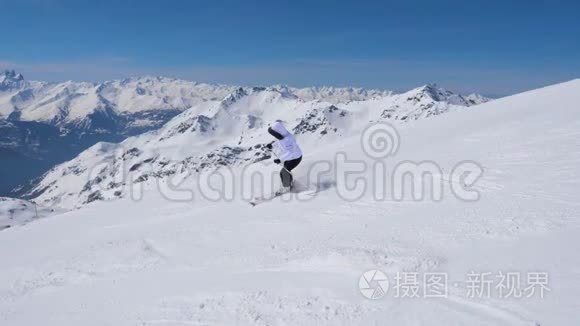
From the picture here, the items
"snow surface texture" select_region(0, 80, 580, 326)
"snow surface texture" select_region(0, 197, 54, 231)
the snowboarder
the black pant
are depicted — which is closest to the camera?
"snow surface texture" select_region(0, 80, 580, 326)

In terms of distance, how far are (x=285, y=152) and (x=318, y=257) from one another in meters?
6.32

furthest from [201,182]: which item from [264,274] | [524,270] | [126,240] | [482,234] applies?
[524,270]

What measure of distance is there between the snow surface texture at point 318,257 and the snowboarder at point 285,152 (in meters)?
0.94

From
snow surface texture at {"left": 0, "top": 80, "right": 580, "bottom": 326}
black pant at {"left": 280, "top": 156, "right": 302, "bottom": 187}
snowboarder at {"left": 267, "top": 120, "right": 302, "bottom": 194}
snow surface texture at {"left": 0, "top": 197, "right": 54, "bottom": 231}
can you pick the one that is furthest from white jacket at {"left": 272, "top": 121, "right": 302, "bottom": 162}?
snow surface texture at {"left": 0, "top": 197, "right": 54, "bottom": 231}

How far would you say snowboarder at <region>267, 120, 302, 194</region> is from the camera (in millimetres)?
13719

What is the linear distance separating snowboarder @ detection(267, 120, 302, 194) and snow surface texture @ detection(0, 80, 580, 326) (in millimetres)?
936

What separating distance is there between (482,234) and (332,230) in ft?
10.4

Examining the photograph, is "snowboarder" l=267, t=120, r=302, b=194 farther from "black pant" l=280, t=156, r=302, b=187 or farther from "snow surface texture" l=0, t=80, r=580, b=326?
"snow surface texture" l=0, t=80, r=580, b=326

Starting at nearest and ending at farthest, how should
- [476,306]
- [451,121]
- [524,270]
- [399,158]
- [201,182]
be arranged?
1. [476,306]
2. [524,270]
3. [399,158]
4. [201,182]
5. [451,121]

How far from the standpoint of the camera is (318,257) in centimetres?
823

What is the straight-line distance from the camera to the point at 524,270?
677 cm

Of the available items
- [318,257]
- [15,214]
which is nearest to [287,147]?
[318,257]

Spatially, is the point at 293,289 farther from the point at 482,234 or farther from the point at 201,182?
the point at 201,182

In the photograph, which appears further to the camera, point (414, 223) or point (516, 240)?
point (414, 223)
